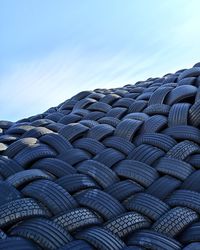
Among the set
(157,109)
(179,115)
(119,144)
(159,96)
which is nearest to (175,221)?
(119,144)

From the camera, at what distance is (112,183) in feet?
3.76

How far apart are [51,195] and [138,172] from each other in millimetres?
257

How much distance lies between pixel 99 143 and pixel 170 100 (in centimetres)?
37

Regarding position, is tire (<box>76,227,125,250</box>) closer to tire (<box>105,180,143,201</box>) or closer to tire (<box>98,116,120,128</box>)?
tire (<box>105,180,143,201</box>)

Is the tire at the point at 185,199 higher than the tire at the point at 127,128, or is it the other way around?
the tire at the point at 127,128

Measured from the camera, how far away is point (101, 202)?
1.05m

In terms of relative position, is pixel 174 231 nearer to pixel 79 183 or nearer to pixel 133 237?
pixel 133 237

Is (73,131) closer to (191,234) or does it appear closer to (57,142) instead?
(57,142)

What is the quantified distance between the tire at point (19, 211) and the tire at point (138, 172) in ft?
0.87

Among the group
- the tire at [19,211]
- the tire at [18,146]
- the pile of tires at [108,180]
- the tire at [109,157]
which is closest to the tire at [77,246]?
the pile of tires at [108,180]

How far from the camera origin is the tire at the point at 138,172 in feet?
3.76

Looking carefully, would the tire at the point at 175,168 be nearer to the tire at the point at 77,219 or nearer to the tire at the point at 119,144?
the tire at the point at 119,144

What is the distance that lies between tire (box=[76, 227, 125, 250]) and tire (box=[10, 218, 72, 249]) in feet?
0.12

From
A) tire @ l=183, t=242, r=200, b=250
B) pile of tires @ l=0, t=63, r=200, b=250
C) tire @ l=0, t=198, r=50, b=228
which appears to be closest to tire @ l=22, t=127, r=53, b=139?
pile of tires @ l=0, t=63, r=200, b=250
